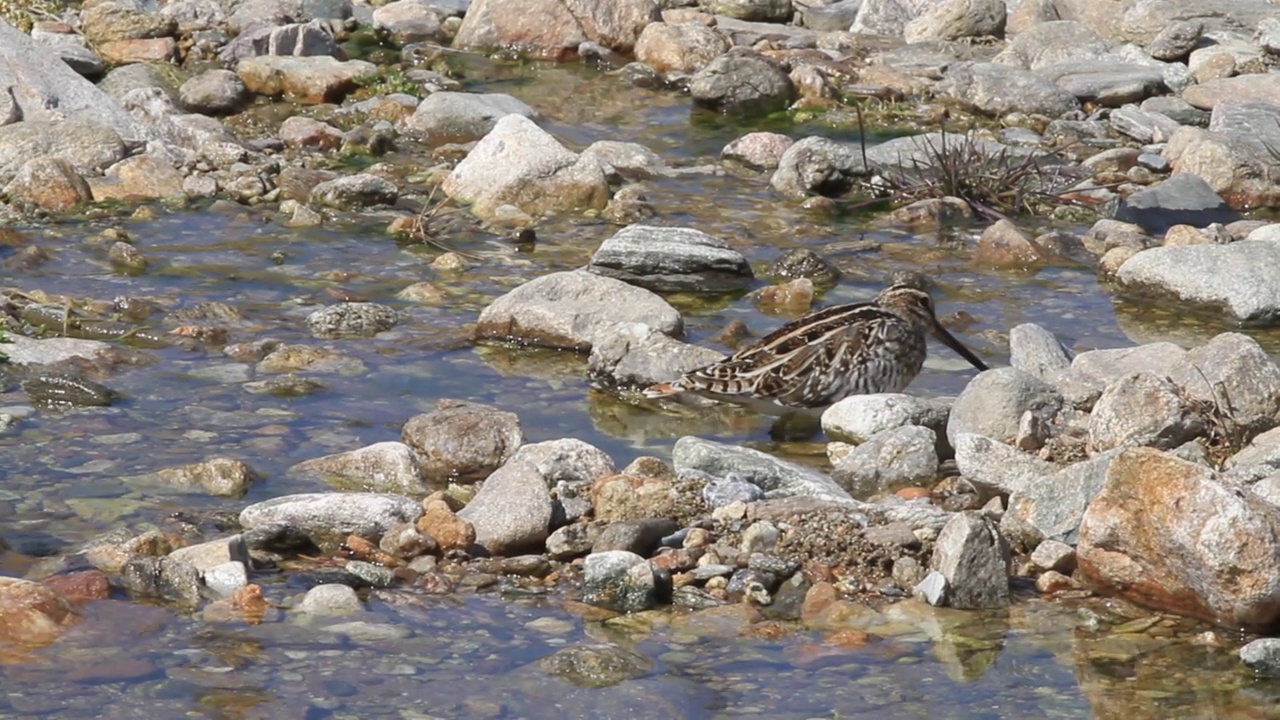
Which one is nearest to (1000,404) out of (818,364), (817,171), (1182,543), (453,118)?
(818,364)

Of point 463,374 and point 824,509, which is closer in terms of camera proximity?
point 824,509

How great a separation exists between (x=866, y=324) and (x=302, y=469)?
3102mm

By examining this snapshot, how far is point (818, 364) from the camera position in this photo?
1037cm

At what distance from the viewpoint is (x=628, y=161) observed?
16.0m

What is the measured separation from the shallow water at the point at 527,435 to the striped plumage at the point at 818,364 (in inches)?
11.2

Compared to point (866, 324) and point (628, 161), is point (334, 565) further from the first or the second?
point (628, 161)

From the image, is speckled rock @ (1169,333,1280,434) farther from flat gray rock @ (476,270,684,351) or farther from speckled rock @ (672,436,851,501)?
flat gray rock @ (476,270,684,351)

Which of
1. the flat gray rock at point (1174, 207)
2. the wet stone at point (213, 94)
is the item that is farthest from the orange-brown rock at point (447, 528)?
the wet stone at point (213, 94)

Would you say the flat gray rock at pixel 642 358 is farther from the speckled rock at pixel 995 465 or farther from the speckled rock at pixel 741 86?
the speckled rock at pixel 741 86

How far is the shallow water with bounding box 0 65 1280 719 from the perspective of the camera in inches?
275

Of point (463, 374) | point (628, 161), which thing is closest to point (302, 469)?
point (463, 374)

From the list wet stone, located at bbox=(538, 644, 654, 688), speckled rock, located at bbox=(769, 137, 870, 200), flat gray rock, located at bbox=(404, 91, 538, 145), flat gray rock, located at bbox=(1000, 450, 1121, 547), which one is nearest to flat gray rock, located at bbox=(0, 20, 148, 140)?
flat gray rock, located at bbox=(404, 91, 538, 145)

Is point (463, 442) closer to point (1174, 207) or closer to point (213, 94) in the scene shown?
point (1174, 207)

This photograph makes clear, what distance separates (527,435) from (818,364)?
5.09ft
